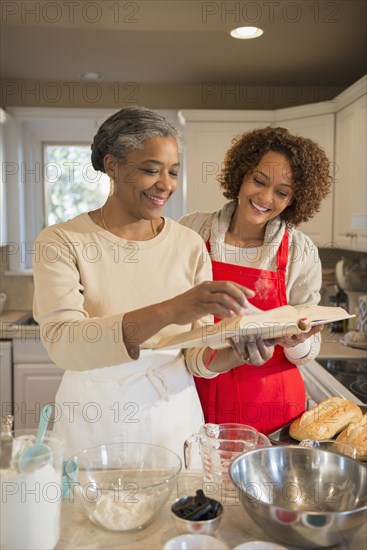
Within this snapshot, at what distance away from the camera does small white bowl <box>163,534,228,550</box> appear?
2.63ft

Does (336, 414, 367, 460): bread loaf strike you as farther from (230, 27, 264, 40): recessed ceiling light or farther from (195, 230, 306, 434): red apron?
(230, 27, 264, 40): recessed ceiling light

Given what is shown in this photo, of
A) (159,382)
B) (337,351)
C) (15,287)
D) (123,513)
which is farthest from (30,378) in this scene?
(123,513)

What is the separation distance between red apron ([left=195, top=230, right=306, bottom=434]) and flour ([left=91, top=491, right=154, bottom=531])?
810mm

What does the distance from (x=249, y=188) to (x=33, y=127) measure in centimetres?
228

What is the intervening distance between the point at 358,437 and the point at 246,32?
1.84m

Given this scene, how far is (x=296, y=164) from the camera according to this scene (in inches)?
66.4

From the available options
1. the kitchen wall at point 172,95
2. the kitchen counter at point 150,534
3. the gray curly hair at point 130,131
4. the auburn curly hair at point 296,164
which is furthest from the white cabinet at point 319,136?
the kitchen counter at point 150,534

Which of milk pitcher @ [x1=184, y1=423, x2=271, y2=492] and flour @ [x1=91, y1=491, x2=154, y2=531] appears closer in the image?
flour @ [x1=91, y1=491, x2=154, y2=531]

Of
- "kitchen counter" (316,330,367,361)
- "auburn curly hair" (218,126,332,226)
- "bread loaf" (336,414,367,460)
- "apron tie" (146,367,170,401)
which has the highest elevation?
"auburn curly hair" (218,126,332,226)

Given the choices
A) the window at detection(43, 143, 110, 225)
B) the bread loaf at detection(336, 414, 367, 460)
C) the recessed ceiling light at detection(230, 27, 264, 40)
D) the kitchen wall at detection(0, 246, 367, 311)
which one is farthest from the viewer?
the window at detection(43, 143, 110, 225)

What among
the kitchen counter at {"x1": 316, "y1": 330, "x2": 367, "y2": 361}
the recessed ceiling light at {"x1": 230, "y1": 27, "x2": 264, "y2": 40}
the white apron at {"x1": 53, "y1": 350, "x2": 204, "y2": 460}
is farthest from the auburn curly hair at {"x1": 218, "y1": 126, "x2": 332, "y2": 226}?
the kitchen counter at {"x1": 316, "y1": 330, "x2": 367, "y2": 361}

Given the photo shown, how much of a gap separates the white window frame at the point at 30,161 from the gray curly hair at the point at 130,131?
6.59 feet

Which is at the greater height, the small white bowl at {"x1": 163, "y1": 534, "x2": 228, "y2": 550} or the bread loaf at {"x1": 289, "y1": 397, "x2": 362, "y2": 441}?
the small white bowl at {"x1": 163, "y1": 534, "x2": 228, "y2": 550}

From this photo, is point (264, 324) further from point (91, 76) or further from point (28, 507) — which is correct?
point (91, 76)
